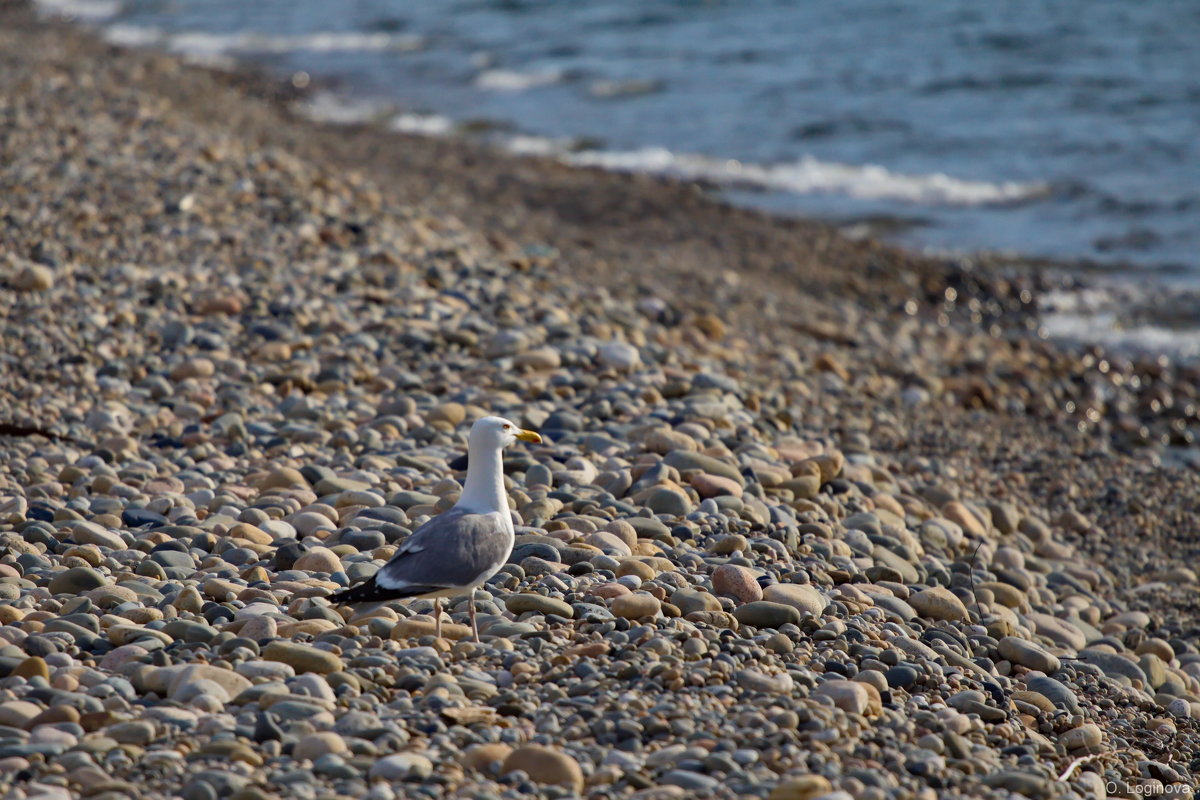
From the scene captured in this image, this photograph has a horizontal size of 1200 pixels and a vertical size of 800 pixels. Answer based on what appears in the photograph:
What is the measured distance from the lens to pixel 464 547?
4.62 metres

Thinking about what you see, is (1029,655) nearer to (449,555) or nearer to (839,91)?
(449,555)

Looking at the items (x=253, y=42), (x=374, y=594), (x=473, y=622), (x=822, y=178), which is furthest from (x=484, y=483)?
(x=253, y=42)

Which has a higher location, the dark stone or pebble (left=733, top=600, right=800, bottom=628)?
the dark stone

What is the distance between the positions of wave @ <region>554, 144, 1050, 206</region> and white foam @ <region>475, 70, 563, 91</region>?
14.6 feet

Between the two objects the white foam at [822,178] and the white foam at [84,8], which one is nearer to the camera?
the white foam at [822,178]

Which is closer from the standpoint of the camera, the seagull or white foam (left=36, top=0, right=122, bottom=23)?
the seagull

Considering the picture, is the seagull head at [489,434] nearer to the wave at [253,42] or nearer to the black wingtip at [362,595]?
the black wingtip at [362,595]

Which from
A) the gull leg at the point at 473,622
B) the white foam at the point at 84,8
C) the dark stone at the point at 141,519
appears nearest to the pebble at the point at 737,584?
the gull leg at the point at 473,622

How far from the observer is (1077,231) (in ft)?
46.3

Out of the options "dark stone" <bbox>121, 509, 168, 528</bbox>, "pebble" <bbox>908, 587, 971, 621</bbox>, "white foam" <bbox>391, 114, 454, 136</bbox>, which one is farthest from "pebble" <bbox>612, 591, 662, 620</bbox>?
"white foam" <bbox>391, 114, 454, 136</bbox>

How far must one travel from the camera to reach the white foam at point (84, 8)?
83.1ft

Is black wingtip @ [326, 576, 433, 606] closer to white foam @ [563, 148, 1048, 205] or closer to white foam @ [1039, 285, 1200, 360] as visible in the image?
white foam @ [1039, 285, 1200, 360]

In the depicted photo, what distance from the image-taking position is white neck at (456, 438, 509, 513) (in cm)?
500

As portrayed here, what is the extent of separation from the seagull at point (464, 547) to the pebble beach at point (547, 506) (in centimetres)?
22
